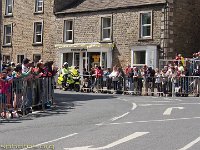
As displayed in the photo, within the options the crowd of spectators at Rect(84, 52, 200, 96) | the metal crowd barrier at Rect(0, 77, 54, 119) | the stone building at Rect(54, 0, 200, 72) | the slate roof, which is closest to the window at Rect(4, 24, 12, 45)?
the stone building at Rect(54, 0, 200, 72)

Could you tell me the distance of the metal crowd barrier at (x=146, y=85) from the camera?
2536 cm

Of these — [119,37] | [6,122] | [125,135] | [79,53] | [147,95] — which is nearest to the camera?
[125,135]

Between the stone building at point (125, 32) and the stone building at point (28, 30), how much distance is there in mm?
1269

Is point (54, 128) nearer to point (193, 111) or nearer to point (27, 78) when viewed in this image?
point (27, 78)

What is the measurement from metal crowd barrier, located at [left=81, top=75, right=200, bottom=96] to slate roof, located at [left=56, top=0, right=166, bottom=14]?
7191mm

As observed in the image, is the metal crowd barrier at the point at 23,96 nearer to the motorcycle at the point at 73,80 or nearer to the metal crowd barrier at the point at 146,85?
the metal crowd barrier at the point at 146,85

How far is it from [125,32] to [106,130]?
76.0 ft

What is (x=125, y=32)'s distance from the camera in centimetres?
3438

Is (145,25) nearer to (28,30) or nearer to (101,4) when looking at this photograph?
(101,4)

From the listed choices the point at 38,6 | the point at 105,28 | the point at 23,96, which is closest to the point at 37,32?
the point at 38,6

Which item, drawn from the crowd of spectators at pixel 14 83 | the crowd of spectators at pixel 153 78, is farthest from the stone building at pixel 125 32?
the crowd of spectators at pixel 14 83

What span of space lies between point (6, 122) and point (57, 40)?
25.5 meters

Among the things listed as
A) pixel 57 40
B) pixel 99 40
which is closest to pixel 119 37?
pixel 99 40

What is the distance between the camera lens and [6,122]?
13852 millimetres
